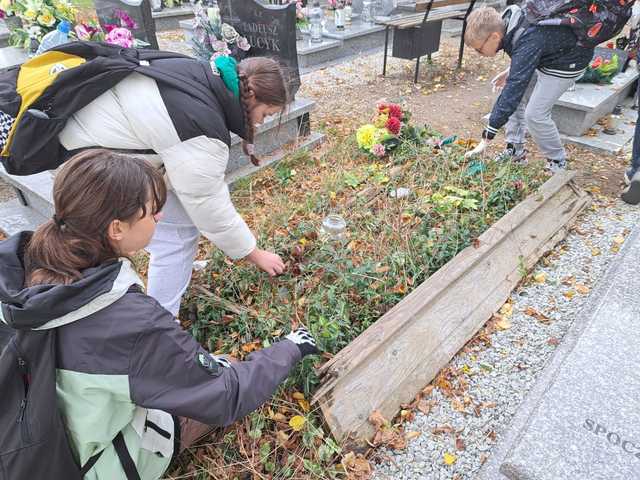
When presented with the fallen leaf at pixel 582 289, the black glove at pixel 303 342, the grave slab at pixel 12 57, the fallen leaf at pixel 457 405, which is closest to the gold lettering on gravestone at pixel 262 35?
the grave slab at pixel 12 57

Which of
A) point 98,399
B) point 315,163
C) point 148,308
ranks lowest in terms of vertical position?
point 315,163

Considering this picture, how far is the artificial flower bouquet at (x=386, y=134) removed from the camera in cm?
400

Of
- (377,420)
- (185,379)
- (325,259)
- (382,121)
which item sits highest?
(185,379)

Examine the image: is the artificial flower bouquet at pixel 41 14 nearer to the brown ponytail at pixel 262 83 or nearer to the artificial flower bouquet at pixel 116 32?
the artificial flower bouquet at pixel 116 32

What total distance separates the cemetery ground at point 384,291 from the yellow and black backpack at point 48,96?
1063mm

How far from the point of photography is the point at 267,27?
4.52 metres

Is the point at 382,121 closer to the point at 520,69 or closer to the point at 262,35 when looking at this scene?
the point at 520,69

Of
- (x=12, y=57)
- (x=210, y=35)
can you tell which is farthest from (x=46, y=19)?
(x=210, y=35)

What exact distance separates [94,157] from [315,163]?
122 inches

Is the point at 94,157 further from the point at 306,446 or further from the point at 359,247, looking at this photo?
the point at 359,247

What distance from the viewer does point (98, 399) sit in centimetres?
116

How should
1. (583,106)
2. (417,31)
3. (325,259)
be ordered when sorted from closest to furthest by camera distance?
1. (325,259)
2. (583,106)
3. (417,31)

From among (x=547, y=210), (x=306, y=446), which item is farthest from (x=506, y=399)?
(x=547, y=210)

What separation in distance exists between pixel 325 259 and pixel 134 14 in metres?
4.57
